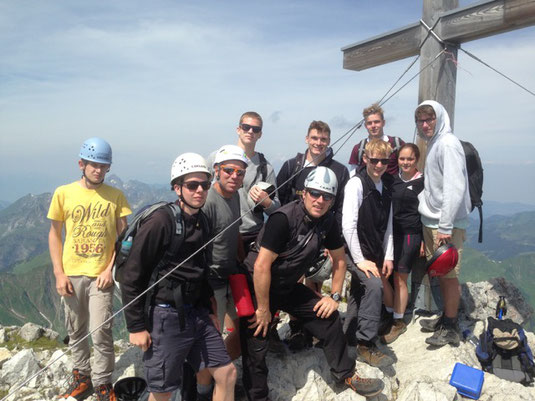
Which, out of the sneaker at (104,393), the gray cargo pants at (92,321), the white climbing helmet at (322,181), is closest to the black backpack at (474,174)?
the white climbing helmet at (322,181)

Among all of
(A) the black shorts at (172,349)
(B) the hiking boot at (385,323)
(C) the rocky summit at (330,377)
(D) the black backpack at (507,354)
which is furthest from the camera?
(B) the hiking boot at (385,323)

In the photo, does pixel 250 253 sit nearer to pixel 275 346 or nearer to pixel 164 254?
pixel 164 254

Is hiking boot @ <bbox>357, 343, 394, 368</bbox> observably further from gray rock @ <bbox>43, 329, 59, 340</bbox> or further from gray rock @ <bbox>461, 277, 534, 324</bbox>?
gray rock @ <bbox>43, 329, 59, 340</bbox>

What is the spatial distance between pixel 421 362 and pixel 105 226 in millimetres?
5839

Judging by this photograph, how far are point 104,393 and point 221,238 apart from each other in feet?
9.85

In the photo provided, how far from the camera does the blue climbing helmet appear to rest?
5.70 meters

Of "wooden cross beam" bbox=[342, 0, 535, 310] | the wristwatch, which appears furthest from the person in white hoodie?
the wristwatch

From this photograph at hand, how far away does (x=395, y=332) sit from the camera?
24.5 feet

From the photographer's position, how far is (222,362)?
16.1ft

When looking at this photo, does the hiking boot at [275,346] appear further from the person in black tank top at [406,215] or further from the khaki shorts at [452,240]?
the khaki shorts at [452,240]

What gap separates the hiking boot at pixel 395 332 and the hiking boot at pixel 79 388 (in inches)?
211

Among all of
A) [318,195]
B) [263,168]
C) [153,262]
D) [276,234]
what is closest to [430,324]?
[318,195]

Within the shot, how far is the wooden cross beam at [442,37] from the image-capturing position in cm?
629

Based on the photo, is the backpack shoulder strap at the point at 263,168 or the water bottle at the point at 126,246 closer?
the water bottle at the point at 126,246
